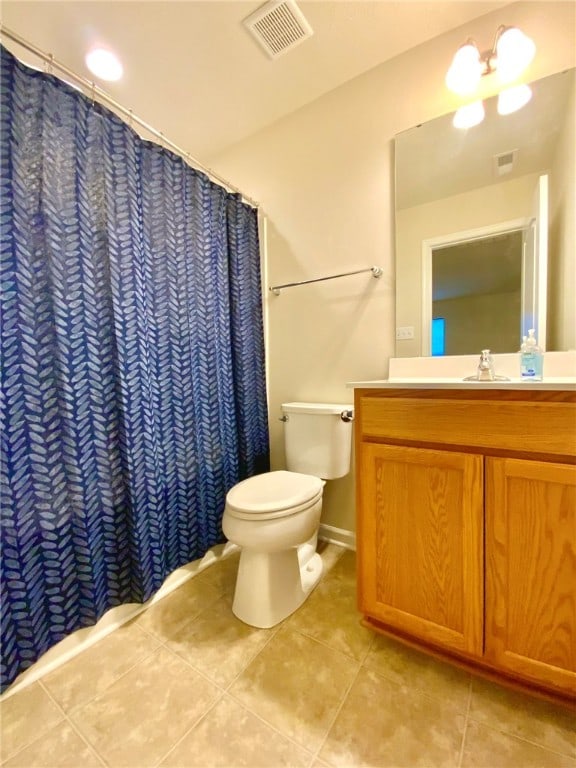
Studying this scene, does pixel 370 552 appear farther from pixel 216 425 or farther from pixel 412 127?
pixel 412 127

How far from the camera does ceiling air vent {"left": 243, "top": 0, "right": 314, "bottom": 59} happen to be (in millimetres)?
1139

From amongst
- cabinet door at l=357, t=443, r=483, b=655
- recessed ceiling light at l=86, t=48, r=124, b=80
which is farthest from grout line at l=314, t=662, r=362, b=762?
recessed ceiling light at l=86, t=48, r=124, b=80

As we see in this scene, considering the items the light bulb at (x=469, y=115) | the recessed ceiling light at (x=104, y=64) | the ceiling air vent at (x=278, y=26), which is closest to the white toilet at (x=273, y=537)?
the light bulb at (x=469, y=115)

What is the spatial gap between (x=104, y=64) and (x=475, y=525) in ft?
7.22

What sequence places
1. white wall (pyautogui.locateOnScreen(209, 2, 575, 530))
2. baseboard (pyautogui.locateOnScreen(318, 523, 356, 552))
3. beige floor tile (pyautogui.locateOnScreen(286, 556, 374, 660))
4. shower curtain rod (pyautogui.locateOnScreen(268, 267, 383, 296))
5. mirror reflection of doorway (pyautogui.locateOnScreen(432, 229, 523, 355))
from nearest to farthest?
beige floor tile (pyautogui.locateOnScreen(286, 556, 374, 660)) < mirror reflection of doorway (pyautogui.locateOnScreen(432, 229, 523, 355)) < white wall (pyautogui.locateOnScreen(209, 2, 575, 530)) < shower curtain rod (pyautogui.locateOnScreen(268, 267, 383, 296)) < baseboard (pyautogui.locateOnScreen(318, 523, 356, 552))

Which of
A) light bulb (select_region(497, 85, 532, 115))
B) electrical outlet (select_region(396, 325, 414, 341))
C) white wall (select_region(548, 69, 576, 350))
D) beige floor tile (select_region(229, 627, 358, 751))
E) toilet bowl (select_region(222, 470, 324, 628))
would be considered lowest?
beige floor tile (select_region(229, 627, 358, 751))

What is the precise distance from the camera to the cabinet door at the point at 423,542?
0.83 meters

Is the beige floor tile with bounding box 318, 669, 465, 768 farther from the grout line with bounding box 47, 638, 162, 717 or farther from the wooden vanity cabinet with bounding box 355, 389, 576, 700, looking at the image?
the grout line with bounding box 47, 638, 162, 717

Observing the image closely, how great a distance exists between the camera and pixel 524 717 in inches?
32.3

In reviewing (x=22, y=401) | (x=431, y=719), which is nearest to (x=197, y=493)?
(x=22, y=401)

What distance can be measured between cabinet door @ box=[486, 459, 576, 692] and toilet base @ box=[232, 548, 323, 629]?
2.12ft

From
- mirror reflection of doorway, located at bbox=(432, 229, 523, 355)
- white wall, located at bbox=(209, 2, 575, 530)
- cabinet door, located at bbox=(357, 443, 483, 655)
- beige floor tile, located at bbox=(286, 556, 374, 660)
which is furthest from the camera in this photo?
white wall, located at bbox=(209, 2, 575, 530)

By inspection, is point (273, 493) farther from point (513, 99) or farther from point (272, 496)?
point (513, 99)

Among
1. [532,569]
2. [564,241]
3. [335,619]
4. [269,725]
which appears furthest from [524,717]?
[564,241]
